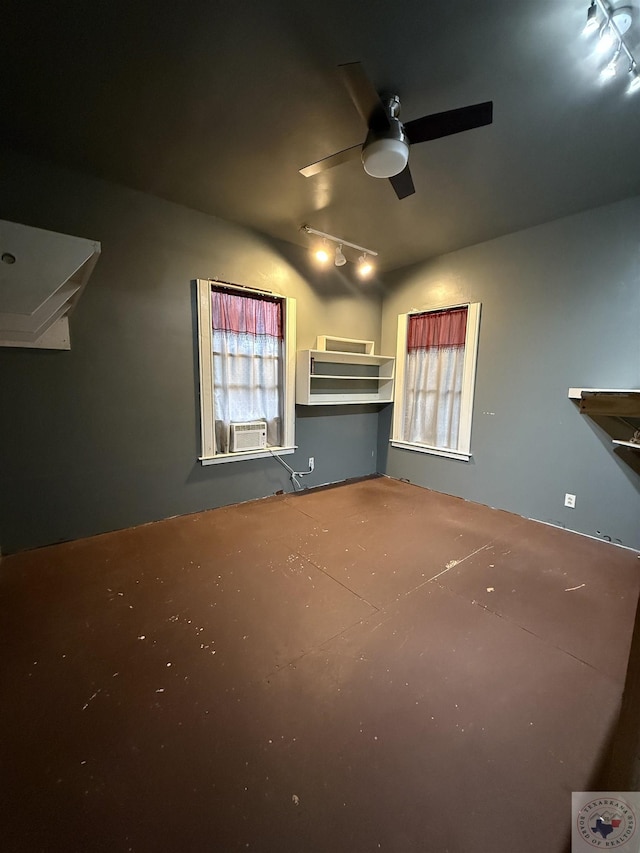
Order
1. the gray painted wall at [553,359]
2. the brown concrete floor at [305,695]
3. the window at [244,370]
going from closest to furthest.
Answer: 1. the brown concrete floor at [305,695]
2. the gray painted wall at [553,359]
3. the window at [244,370]

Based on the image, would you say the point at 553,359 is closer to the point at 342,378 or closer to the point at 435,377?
the point at 435,377

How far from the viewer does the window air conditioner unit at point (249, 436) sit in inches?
132

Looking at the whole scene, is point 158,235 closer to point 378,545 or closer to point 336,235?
point 336,235

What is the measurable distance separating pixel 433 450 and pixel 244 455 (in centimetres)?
224

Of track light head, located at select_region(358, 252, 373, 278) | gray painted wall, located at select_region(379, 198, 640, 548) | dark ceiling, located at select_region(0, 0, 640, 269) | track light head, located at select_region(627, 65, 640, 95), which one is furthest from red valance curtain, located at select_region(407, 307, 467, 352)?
track light head, located at select_region(627, 65, 640, 95)

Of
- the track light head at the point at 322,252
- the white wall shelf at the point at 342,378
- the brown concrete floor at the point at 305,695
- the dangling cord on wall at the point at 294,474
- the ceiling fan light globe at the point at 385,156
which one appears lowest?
the brown concrete floor at the point at 305,695

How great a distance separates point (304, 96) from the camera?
5.66ft

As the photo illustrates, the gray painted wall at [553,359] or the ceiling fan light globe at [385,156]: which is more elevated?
the ceiling fan light globe at [385,156]

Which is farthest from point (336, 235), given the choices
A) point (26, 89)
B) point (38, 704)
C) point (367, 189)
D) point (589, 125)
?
point (38, 704)

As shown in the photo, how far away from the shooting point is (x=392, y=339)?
14.4ft

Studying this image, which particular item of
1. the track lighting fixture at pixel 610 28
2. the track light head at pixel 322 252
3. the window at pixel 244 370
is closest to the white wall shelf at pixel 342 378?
the window at pixel 244 370

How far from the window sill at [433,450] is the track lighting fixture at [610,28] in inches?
115

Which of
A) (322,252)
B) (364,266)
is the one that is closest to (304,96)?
(322,252)

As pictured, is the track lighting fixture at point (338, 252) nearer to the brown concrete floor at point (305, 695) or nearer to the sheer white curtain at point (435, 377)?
the sheer white curtain at point (435, 377)
